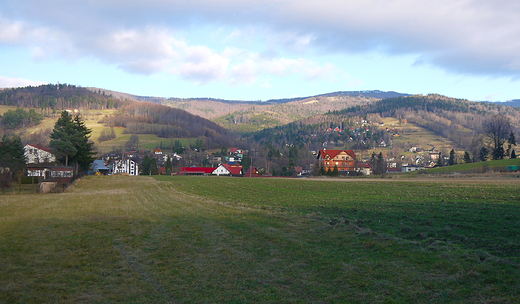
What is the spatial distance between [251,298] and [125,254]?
18.9ft

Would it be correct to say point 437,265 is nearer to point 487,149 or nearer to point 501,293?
point 501,293

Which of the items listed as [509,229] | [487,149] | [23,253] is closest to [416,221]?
[509,229]

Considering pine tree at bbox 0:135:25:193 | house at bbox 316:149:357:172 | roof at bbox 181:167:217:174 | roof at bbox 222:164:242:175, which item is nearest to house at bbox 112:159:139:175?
roof at bbox 181:167:217:174

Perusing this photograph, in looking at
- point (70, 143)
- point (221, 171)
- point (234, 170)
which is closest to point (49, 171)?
point (70, 143)

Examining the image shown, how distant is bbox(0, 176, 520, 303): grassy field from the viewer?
7469 mm

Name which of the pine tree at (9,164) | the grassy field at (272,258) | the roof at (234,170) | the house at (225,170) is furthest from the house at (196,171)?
the grassy field at (272,258)

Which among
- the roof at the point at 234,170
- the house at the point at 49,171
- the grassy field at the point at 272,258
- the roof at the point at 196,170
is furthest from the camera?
the roof at the point at 196,170

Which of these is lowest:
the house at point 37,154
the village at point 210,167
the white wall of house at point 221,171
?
the white wall of house at point 221,171

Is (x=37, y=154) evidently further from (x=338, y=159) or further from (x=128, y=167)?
(x=338, y=159)

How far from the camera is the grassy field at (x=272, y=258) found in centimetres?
747

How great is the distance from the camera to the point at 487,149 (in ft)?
284

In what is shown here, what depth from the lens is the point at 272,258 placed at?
1039 cm

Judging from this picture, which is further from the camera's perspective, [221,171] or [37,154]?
[221,171]

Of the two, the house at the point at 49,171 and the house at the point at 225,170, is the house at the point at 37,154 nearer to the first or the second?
the house at the point at 49,171
